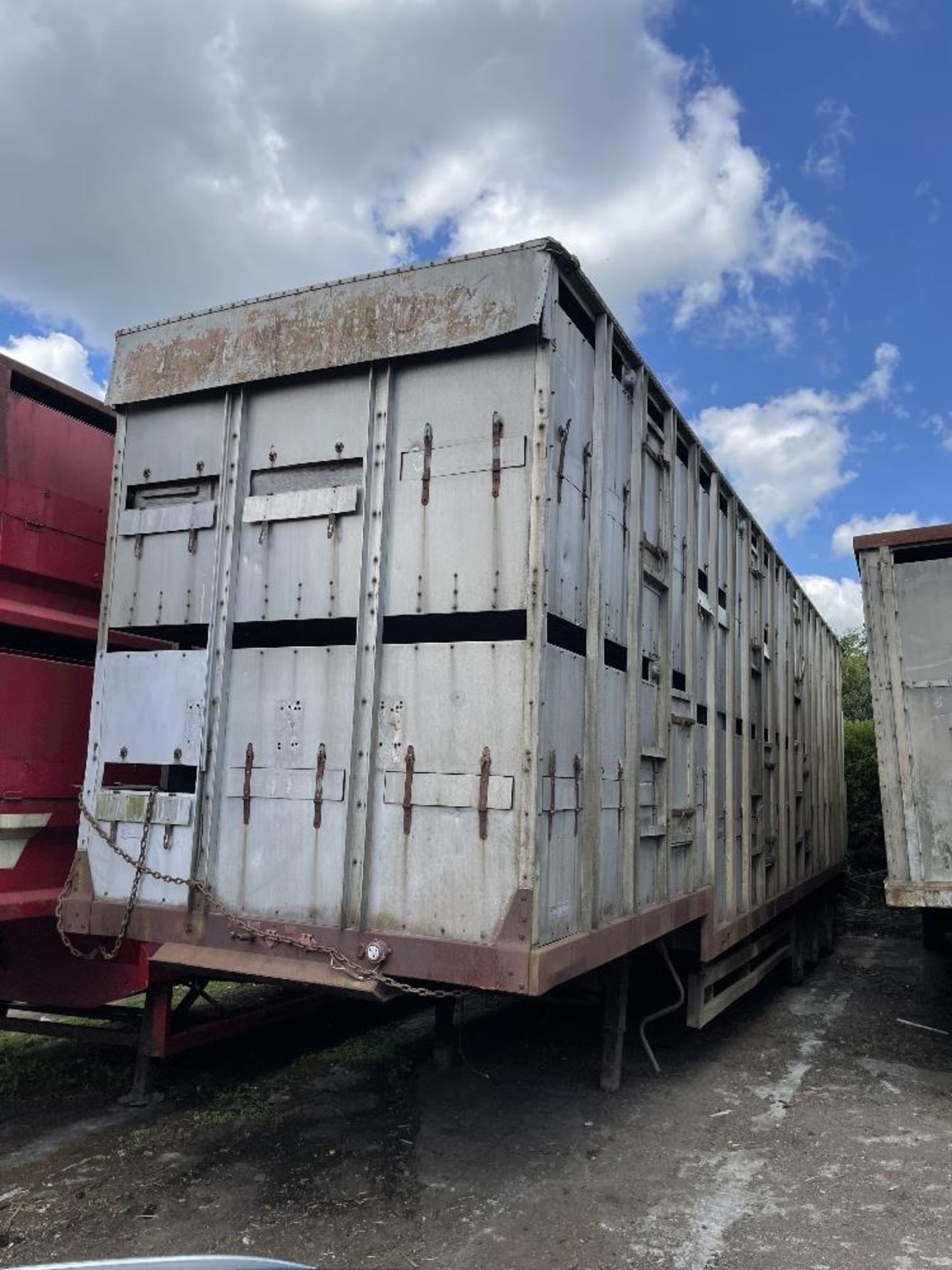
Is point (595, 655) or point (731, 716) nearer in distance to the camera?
point (595, 655)

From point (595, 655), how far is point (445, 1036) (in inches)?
108

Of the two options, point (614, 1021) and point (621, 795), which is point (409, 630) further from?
point (614, 1021)

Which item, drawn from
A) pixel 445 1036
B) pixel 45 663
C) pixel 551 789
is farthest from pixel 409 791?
pixel 445 1036

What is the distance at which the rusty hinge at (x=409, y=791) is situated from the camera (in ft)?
11.8

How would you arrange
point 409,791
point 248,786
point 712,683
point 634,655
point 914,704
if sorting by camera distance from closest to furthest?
point 409,791
point 248,786
point 634,655
point 914,704
point 712,683

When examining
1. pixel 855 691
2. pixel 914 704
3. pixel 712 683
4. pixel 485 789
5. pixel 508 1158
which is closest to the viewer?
pixel 485 789

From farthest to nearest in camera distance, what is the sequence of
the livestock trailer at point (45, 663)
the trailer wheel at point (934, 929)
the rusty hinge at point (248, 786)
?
the trailer wheel at point (934, 929) → the livestock trailer at point (45, 663) → the rusty hinge at point (248, 786)

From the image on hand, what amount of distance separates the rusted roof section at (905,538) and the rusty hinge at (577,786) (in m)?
2.87

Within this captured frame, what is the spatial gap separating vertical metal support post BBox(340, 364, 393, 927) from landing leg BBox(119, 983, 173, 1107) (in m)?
1.82

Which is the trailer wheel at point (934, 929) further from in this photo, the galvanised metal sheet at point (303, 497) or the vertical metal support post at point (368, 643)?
the galvanised metal sheet at point (303, 497)

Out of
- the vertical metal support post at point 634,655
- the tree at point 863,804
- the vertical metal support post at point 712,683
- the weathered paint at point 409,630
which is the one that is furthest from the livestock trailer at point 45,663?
the tree at point 863,804

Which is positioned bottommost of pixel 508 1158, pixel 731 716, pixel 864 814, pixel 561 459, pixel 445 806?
pixel 508 1158

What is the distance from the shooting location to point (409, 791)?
11.8ft

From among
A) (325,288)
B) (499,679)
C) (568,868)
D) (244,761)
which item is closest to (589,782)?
(568,868)
